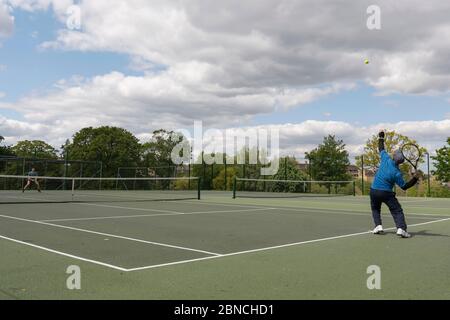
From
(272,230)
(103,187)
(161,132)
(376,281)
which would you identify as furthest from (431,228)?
(161,132)

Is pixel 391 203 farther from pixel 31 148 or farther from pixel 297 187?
pixel 31 148

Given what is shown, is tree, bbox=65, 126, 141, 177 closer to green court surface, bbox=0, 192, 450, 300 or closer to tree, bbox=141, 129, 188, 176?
tree, bbox=141, 129, 188, 176

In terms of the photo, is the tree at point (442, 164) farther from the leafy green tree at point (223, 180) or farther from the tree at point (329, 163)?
the leafy green tree at point (223, 180)

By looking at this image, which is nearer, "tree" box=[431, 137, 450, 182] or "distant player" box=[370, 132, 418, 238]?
"distant player" box=[370, 132, 418, 238]

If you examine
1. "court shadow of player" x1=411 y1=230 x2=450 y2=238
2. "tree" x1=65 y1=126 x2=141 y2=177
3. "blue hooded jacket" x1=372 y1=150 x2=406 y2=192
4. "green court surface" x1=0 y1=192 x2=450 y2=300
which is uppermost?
"tree" x1=65 y1=126 x2=141 y2=177

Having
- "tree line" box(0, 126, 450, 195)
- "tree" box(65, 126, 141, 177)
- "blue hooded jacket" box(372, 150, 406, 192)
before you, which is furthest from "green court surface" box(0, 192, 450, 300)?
"tree" box(65, 126, 141, 177)

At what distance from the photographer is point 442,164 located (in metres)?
42.7

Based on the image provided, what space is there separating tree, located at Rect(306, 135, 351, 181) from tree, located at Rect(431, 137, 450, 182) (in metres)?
→ 7.54

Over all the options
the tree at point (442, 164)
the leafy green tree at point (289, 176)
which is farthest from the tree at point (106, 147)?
the tree at point (442, 164)

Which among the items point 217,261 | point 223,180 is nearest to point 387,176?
point 217,261

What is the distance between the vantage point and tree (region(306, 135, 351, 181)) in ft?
139

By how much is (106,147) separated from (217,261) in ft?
186

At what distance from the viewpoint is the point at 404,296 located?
4609 millimetres
